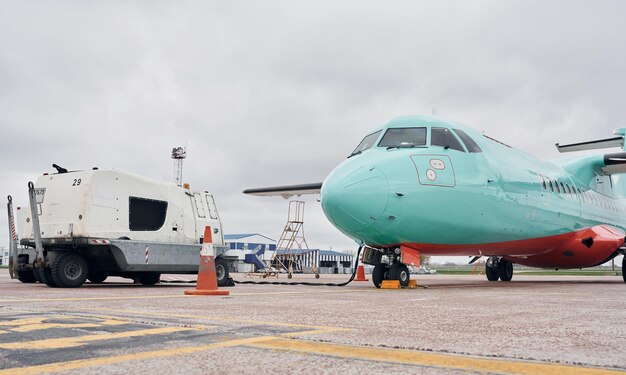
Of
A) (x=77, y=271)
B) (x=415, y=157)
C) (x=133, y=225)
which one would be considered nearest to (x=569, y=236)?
(x=415, y=157)

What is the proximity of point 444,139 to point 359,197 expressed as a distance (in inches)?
109

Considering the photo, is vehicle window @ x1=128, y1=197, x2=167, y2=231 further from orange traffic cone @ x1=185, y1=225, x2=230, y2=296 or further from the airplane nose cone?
the airplane nose cone

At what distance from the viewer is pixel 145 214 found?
12.1 m

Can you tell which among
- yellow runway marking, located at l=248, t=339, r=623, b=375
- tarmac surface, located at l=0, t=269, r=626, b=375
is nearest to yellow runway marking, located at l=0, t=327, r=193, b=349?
tarmac surface, located at l=0, t=269, r=626, b=375

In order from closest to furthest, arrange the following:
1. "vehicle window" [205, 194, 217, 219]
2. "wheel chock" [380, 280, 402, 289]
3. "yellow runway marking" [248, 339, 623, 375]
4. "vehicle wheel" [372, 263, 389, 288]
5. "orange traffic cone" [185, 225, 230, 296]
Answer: "yellow runway marking" [248, 339, 623, 375] → "orange traffic cone" [185, 225, 230, 296] → "wheel chock" [380, 280, 402, 289] → "vehicle wheel" [372, 263, 389, 288] → "vehicle window" [205, 194, 217, 219]

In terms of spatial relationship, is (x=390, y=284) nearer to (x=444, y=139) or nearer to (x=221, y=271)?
(x=444, y=139)

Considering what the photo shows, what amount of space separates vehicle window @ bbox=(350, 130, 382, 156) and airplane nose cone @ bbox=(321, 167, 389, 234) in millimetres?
1535

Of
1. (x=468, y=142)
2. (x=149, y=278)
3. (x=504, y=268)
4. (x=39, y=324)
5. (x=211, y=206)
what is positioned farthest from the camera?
(x=504, y=268)

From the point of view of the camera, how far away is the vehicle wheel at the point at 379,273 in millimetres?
11617

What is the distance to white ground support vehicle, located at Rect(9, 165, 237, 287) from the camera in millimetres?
10914

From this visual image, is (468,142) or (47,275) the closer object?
(47,275)

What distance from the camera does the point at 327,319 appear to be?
4.49m

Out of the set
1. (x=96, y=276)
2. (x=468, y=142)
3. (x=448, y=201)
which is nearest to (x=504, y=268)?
(x=468, y=142)

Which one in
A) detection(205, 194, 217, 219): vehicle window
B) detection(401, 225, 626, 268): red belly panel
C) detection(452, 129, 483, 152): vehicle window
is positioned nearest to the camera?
detection(452, 129, 483, 152): vehicle window
